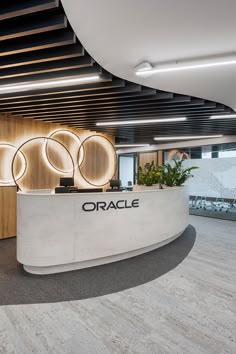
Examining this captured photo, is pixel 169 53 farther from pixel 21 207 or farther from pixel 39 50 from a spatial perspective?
pixel 21 207

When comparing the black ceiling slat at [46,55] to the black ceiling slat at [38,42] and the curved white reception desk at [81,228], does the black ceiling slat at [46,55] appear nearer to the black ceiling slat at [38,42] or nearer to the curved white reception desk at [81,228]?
the black ceiling slat at [38,42]

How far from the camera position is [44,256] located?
362cm

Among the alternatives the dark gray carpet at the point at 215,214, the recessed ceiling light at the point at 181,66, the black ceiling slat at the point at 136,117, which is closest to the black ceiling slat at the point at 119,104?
the black ceiling slat at the point at 136,117

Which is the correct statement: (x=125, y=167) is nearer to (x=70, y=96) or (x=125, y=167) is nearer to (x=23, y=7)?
(x=70, y=96)

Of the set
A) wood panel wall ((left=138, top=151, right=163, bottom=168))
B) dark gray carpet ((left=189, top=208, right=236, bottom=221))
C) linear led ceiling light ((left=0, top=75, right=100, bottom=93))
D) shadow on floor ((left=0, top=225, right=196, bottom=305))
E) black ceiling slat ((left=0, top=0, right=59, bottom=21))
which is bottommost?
shadow on floor ((left=0, top=225, right=196, bottom=305))

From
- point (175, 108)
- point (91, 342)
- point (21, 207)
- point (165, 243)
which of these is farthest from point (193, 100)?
point (91, 342)

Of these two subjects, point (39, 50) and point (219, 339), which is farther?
point (39, 50)

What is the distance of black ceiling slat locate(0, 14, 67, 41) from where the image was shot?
246cm

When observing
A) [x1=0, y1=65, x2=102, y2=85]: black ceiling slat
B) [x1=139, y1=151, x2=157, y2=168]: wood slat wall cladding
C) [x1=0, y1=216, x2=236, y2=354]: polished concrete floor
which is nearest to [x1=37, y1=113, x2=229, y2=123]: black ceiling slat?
[x1=0, y1=65, x2=102, y2=85]: black ceiling slat

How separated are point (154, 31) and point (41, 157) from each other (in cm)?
498

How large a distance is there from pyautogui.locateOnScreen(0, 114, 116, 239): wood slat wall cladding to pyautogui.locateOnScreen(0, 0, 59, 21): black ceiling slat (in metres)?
4.08

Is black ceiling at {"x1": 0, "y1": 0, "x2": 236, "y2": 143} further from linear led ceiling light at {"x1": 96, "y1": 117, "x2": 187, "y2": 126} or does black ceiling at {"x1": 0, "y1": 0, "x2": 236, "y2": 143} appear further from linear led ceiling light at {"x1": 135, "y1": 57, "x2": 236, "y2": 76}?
linear led ceiling light at {"x1": 135, "y1": 57, "x2": 236, "y2": 76}

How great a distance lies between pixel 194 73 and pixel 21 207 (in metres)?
3.36

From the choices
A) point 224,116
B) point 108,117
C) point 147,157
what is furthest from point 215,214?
point 108,117
